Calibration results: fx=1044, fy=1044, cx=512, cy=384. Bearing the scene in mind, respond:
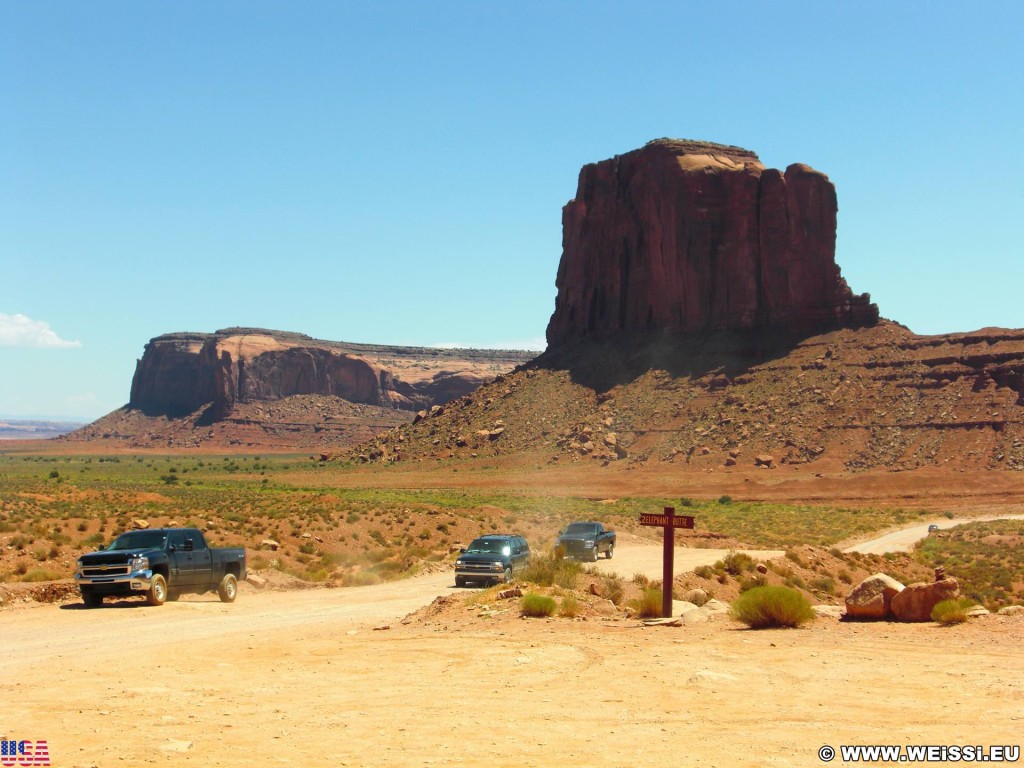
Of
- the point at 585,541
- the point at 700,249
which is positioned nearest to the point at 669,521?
the point at 585,541

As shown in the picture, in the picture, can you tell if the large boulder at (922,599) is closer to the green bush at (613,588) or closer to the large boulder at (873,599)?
the large boulder at (873,599)

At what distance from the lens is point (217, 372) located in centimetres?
19138

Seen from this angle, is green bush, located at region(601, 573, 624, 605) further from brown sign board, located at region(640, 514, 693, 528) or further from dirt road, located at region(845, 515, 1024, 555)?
dirt road, located at region(845, 515, 1024, 555)

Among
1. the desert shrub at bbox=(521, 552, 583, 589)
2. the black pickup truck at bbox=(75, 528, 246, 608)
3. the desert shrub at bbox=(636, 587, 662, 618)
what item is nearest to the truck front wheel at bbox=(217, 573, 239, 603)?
the black pickup truck at bbox=(75, 528, 246, 608)

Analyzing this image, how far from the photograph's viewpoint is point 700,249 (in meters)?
105

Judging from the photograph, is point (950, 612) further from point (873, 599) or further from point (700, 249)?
point (700, 249)

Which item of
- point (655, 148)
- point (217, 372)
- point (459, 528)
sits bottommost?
point (459, 528)

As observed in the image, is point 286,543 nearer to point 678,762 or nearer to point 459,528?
point 459,528

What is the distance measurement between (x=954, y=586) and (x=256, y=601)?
14.9 metres

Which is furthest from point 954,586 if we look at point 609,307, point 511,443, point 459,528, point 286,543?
point 609,307

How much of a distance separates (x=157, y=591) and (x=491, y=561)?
27.7 feet

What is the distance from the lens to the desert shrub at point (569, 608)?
1867 cm

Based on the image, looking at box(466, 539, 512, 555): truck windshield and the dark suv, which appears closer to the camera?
the dark suv

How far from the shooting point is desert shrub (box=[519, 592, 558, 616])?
1859cm
